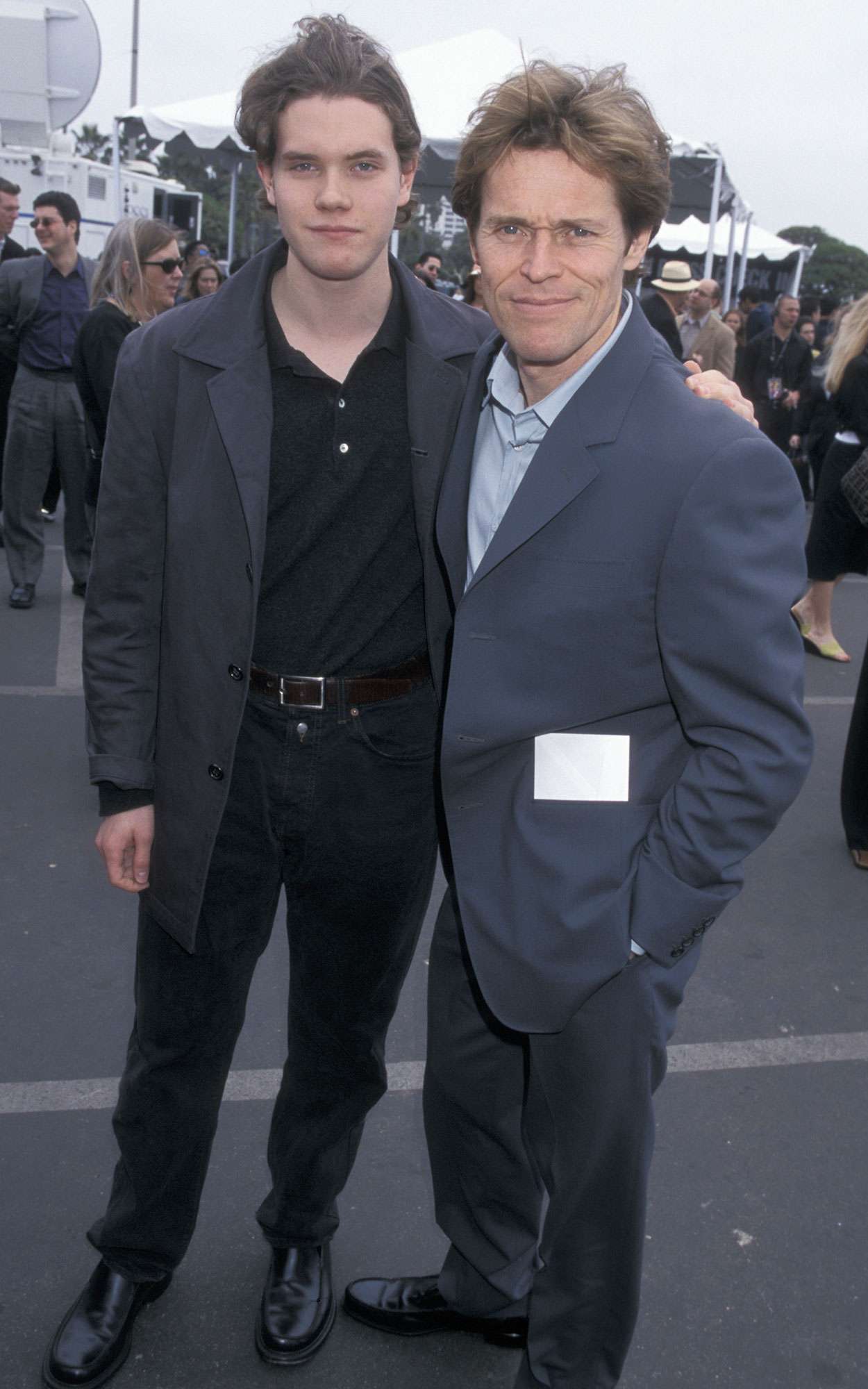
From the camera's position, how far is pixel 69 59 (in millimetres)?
11820

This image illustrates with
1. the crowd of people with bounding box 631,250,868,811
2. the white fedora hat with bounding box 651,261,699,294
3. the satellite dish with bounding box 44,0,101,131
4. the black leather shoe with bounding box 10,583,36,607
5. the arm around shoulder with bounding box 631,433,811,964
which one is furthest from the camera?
the satellite dish with bounding box 44,0,101,131

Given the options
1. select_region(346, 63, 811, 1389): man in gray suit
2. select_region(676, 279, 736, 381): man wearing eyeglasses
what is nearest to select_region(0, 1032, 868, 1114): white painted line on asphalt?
select_region(346, 63, 811, 1389): man in gray suit

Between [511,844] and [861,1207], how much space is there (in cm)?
142

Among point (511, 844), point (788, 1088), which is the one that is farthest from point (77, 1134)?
point (788, 1088)

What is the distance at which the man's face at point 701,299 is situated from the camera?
10.0 metres

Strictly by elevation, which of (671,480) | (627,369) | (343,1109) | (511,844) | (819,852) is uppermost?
(627,369)

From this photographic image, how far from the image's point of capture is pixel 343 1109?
233 cm

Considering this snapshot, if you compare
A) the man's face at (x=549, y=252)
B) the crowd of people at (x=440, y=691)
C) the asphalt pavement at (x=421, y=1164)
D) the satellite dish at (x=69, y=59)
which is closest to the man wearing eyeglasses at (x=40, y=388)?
the asphalt pavement at (x=421, y=1164)

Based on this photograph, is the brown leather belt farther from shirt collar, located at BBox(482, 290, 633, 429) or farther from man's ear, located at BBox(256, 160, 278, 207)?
man's ear, located at BBox(256, 160, 278, 207)

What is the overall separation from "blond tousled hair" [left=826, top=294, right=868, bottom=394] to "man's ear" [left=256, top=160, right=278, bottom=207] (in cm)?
350

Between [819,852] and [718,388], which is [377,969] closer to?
[718,388]

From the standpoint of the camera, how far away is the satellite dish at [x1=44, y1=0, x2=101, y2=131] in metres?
11.5

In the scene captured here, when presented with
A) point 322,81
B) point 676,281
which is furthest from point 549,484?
point 676,281

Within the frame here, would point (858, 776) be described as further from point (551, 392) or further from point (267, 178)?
point (267, 178)
